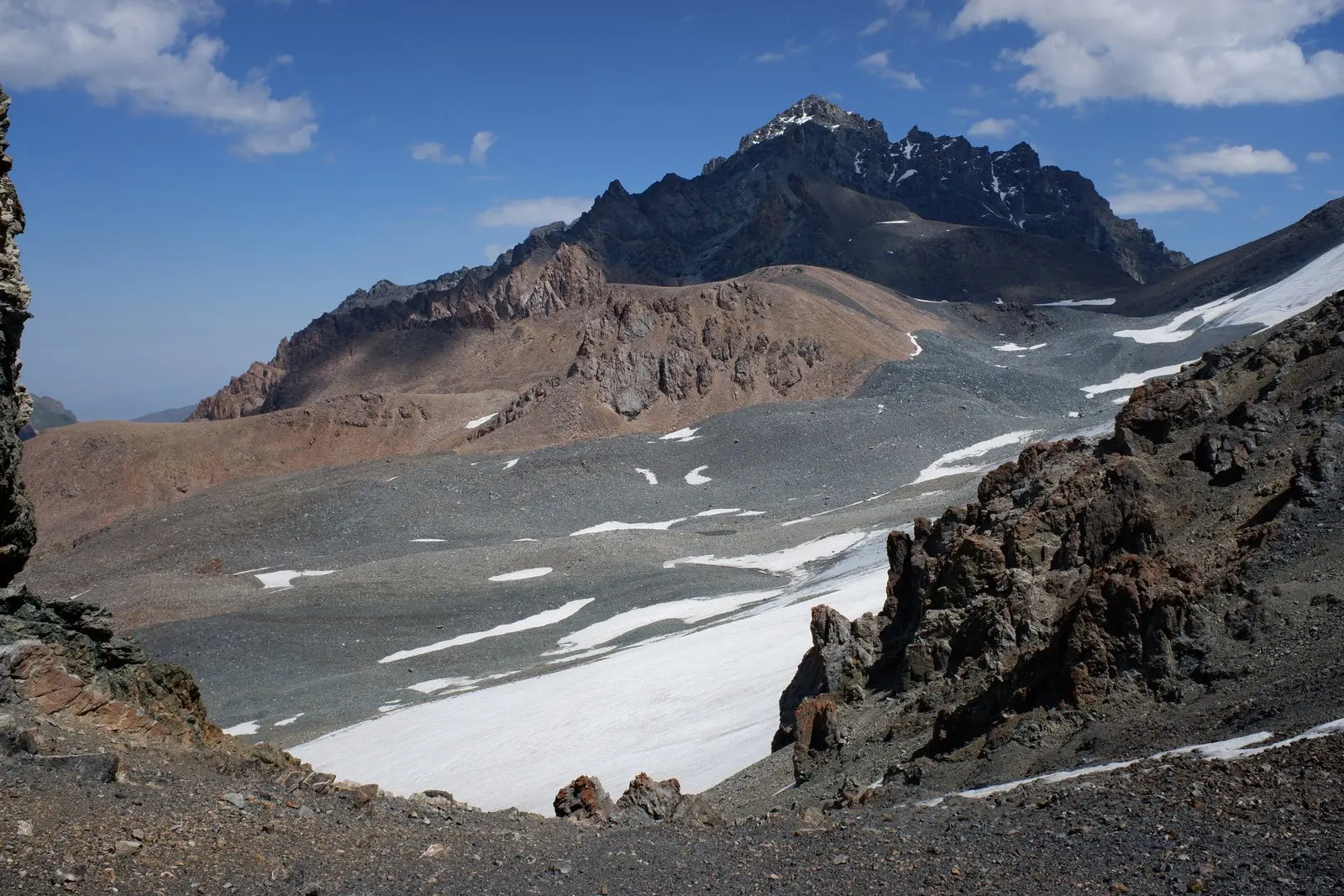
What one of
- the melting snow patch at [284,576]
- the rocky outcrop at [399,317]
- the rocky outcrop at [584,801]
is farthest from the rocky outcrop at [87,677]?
the rocky outcrop at [399,317]

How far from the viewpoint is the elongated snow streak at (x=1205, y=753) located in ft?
28.8

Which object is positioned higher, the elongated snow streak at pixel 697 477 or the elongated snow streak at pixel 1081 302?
the elongated snow streak at pixel 1081 302

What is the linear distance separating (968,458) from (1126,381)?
32.9m

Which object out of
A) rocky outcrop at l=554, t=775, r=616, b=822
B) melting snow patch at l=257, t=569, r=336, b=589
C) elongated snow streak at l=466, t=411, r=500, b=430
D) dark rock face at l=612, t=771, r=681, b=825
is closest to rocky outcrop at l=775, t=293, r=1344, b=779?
dark rock face at l=612, t=771, r=681, b=825

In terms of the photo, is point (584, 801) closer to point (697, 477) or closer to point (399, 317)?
point (697, 477)

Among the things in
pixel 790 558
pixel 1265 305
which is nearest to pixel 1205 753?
pixel 790 558

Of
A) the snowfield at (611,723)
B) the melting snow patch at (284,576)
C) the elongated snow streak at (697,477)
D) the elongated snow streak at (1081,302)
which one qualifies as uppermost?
the elongated snow streak at (1081,302)

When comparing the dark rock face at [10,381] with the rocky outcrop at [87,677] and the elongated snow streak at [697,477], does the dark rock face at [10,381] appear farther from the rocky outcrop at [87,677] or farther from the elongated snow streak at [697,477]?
the elongated snow streak at [697,477]

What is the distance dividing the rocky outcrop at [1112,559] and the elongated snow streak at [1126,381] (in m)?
75.4

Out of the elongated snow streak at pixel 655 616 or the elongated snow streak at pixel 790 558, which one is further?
the elongated snow streak at pixel 790 558

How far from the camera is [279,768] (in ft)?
38.4

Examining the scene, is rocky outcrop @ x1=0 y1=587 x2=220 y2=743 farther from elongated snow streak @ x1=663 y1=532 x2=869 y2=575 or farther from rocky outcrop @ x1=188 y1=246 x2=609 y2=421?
rocky outcrop @ x1=188 y1=246 x2=609 y2=421

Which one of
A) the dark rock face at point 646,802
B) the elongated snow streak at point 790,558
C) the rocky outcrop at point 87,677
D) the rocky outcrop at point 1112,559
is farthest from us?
the elongated snow streak at point 790,558

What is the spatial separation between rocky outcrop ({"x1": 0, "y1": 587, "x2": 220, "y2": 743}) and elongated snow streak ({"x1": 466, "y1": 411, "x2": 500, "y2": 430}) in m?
75.7
